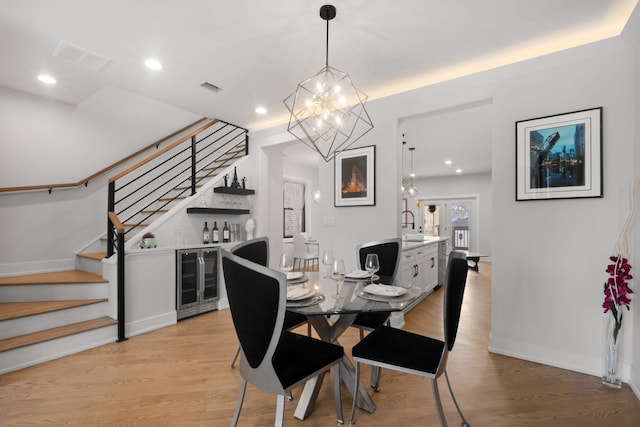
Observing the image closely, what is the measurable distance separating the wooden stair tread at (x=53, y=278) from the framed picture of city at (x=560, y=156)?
4339 millimetres

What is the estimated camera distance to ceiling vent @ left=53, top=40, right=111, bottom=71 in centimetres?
251

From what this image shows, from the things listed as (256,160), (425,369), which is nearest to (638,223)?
(425,369)

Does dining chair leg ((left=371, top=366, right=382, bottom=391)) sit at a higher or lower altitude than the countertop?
lower

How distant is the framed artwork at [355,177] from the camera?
3494 millimetres

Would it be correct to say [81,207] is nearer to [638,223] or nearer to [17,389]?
[17,389]

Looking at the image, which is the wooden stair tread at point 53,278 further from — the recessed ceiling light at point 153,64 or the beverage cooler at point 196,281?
the recessed ceiling light at point 153,64

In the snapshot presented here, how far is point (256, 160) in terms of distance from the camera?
4.67 meters

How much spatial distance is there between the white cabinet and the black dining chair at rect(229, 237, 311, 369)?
1764 mm

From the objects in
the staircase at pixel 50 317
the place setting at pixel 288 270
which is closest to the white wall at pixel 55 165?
the staircase at pixel 50 317

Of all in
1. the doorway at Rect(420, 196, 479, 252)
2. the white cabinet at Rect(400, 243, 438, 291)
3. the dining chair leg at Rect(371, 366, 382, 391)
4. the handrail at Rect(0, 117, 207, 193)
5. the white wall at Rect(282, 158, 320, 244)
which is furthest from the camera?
the doorway at Rect(420, 196, 479, 252)

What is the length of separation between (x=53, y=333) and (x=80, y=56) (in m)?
2.51

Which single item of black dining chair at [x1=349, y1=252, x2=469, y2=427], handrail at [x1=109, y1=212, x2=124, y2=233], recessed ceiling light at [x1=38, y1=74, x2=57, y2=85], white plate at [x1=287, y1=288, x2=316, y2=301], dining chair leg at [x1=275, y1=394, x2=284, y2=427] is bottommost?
dining chair leg at [x1=275, y1=394, x2=284, y2=427]

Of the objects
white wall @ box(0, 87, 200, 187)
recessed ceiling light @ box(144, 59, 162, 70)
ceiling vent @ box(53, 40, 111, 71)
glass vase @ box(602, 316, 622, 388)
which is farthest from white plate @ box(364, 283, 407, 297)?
white wall @ box(0, 87, 200, 187)

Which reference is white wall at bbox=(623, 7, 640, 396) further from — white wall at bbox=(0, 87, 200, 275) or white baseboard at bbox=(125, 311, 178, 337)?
white wall at bbox=(0, 87, 200, 275)
